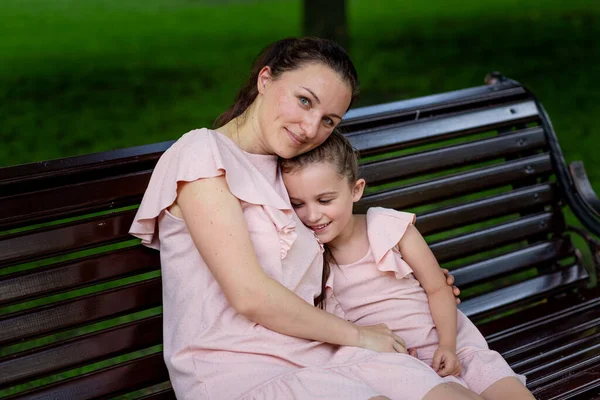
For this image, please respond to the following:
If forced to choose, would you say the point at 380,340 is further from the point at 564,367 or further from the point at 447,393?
the point at 564,367

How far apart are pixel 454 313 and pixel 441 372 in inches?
9.4

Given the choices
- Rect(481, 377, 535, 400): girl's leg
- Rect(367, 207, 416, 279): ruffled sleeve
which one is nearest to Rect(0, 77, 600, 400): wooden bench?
Rect(481, 377, 535, 400): girl's leg

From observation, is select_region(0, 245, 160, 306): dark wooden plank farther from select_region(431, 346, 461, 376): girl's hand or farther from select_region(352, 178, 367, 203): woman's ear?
select_region(431, 346, 461, 376): girl's hand

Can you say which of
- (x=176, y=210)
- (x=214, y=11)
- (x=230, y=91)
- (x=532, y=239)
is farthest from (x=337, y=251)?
(x=214, y=11)

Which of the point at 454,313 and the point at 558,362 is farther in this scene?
the point at 558,362

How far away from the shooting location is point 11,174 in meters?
2.97

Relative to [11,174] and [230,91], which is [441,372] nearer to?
[11,174]

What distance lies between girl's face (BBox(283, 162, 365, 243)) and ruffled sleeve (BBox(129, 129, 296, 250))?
6.1 inches

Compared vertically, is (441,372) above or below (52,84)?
below

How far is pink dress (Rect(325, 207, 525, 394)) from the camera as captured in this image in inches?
124

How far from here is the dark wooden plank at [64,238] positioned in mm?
2977

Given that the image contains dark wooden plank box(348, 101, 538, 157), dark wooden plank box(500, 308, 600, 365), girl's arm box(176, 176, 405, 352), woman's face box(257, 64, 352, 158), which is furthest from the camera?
dark wooden plank box(348, 101, 538, 157)

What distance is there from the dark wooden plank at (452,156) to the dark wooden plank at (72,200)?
1.04m

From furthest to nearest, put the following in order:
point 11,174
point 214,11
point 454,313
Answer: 1. point 214,11
2. point 454,313
3. point 11,174
